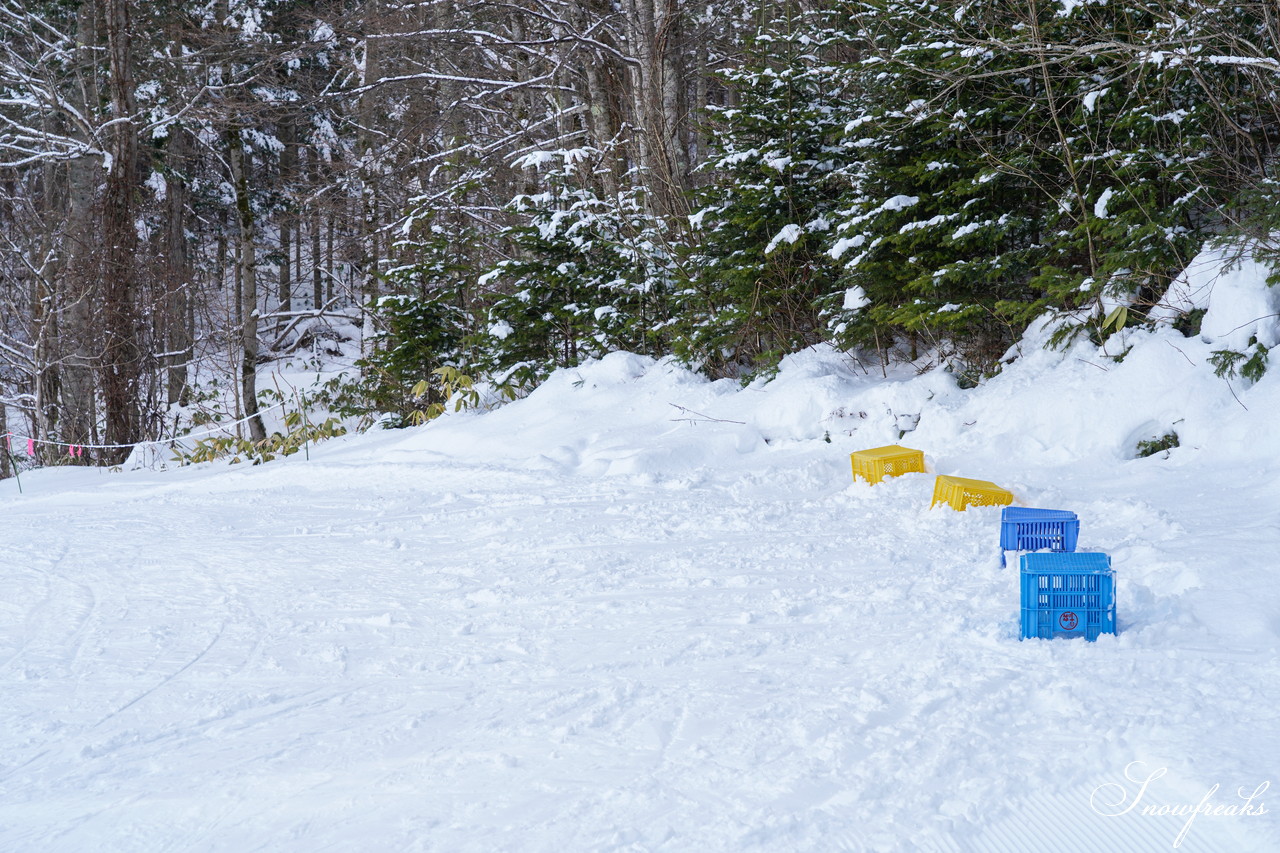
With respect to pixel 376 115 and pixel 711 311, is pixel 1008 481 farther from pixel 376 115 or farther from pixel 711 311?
pixel 376 115

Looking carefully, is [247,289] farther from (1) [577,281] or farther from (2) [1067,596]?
(2) [1067,596]

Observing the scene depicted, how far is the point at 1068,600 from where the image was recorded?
2.66m

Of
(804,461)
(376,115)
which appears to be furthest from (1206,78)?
(376,115)

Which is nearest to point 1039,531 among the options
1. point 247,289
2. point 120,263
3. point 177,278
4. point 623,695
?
point 623,695

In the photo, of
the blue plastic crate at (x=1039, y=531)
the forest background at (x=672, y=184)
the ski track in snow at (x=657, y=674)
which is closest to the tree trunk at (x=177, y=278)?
the forest background at (x=672, y=184)

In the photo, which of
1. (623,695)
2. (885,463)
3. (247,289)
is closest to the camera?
(623,695)

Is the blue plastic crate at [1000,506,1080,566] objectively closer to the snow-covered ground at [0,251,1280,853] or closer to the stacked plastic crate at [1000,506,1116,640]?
the snow-covered ground at [0,251,1280,853]

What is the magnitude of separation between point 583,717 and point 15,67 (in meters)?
13.9

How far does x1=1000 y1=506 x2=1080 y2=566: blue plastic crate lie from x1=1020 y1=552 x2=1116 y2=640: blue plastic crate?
776mm

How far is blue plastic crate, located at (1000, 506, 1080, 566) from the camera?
11.3ft

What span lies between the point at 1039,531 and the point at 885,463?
1657 mm

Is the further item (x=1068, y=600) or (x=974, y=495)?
A: (x=974, y=495)

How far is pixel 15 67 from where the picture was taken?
1173 centimetres

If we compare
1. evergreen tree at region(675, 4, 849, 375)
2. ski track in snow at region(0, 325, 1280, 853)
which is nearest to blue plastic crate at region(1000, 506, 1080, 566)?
ski track in snow at region(0, 325, 1280, 853)
